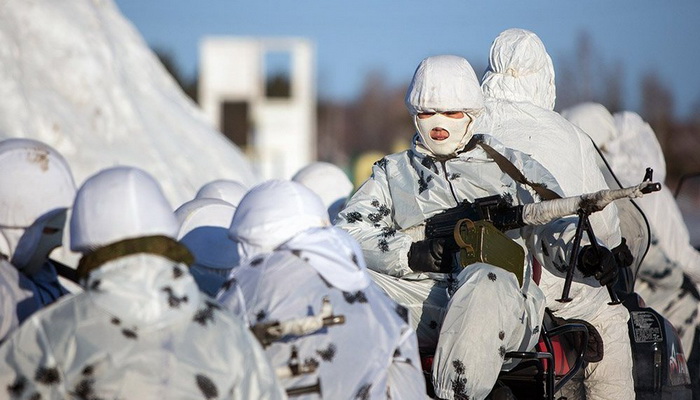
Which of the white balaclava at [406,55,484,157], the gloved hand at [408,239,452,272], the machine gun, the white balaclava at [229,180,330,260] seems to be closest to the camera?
the white balaclava at [229,180,330,260]

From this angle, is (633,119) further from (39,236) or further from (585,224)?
(39,236)

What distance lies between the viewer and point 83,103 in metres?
13.0

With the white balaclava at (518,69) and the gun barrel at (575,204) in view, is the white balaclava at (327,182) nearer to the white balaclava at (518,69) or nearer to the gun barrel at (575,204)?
the white balaclava at (518,69)

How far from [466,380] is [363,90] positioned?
85.9m

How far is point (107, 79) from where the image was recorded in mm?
13297

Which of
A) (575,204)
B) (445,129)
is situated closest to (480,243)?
(575,204)

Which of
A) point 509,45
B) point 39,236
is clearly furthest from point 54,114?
point 39,236

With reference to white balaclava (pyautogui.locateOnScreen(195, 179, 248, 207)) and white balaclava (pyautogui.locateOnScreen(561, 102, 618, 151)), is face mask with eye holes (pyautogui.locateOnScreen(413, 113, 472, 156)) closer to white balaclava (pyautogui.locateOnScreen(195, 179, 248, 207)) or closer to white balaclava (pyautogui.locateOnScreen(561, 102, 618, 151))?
white balaclava (pyautogui.locateOnScreen(195, 179, 248, 207))

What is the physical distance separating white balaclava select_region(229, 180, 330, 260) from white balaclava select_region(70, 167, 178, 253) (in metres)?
0.44

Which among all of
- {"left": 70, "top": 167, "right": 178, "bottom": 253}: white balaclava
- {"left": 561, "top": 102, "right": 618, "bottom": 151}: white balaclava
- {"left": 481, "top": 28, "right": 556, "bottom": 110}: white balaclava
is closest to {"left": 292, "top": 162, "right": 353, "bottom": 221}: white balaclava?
{"left": 561, "top": 102, "right": 618, "bottom": 151}: white balaclava

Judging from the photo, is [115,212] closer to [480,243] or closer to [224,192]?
[480,243]

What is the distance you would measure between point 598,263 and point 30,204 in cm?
242

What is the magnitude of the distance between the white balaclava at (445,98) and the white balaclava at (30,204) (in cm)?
174

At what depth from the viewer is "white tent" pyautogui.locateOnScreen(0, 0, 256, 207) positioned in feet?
40.1
